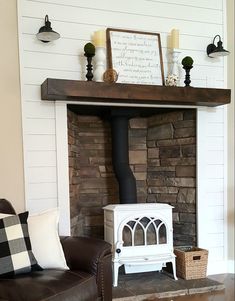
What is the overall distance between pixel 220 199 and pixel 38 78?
6.51ft

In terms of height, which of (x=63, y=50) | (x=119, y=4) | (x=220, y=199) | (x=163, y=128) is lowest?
(x=220, y=199)

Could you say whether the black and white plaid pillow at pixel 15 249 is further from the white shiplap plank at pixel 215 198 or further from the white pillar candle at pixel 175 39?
the white pillar candle at pixel 175 39

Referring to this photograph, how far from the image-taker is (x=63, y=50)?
2.74 meters

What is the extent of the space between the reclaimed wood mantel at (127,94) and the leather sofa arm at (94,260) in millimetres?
1108

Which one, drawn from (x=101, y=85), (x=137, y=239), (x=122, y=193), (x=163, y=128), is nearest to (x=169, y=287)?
(x=137, y=239)

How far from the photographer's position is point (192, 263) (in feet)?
9.27

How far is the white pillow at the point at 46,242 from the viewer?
6.55ft

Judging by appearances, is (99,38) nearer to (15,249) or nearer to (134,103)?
(134,103)

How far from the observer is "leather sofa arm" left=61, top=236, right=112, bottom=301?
1953mm

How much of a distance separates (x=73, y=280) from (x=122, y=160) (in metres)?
1.49

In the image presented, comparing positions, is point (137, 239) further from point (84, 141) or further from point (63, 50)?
point (63, 50)

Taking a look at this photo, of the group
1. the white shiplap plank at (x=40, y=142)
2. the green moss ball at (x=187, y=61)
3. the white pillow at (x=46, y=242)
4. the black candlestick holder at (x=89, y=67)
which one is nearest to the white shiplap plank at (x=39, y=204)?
the white shiplap plank at (x=40, y=142)

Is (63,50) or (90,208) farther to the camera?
(90,208)

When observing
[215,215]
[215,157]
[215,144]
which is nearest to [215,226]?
[215,215]
